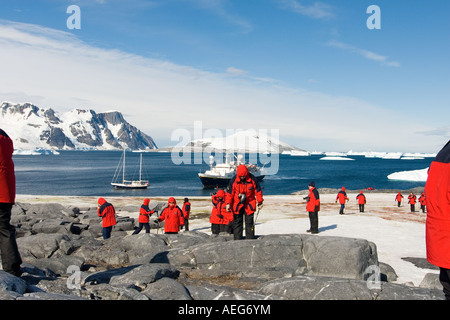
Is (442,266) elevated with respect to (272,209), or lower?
elevated

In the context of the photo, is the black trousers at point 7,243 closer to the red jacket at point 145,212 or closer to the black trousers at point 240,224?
the black trousers at point 240,224

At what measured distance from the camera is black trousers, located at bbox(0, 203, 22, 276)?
6.11 m

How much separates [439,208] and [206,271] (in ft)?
22.0

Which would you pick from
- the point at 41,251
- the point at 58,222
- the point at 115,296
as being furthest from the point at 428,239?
the point at 58,222

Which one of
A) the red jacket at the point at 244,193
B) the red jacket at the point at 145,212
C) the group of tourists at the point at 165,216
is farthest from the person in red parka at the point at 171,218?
the red jacket at the point at 244,193

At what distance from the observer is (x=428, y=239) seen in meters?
4.34

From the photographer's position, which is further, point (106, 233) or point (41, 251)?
point (106, 233)

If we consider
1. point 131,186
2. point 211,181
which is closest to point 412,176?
point 211,181

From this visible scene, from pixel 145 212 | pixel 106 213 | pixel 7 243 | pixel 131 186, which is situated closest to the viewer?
pixel 7 243

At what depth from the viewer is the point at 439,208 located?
4133 mm

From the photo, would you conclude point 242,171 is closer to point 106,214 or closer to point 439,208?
point 439,208
